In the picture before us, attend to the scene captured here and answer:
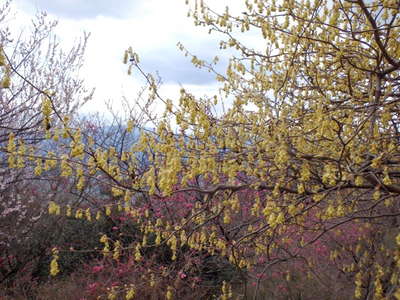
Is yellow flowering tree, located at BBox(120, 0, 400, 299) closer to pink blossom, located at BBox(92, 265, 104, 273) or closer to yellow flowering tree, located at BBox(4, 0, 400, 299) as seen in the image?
yellow flowering tree, located at BBox(4, 0, 400, 299)

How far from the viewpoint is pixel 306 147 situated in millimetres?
3000

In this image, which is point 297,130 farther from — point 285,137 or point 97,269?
point 97,269

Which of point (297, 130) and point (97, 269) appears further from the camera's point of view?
point (97, 269)

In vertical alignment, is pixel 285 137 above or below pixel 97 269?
above

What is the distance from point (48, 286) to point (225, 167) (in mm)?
4823

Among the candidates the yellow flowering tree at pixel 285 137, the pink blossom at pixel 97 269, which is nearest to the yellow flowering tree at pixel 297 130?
the yellow flowering tree at pixel 285 137

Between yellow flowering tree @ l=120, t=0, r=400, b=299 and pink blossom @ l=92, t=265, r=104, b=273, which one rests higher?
yellow flowering tree @ l=120, t=0, r=400, b=299

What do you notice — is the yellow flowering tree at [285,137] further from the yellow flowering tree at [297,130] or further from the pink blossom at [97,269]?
the pink blossom at [97,269]

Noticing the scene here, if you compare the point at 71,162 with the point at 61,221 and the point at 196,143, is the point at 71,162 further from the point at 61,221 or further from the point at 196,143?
the point at 61,221

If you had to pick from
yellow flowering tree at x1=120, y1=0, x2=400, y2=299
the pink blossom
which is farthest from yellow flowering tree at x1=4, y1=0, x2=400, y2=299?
the pink blossom

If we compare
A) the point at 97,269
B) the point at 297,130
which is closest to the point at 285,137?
the point at 297,130

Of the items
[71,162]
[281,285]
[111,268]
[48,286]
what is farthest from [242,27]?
[48,286]

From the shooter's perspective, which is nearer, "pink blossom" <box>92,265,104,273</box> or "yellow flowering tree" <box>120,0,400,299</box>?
"yellow flowering tree" <box>120,0,400,299</box>

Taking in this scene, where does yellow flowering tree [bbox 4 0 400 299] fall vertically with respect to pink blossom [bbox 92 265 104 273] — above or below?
above
